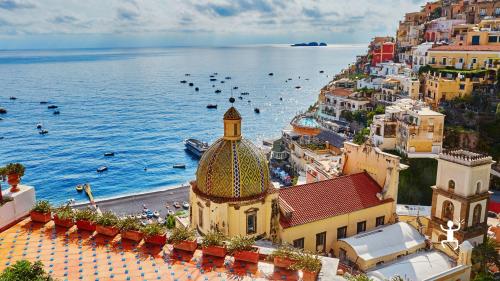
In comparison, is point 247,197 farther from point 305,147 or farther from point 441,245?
point 305,147

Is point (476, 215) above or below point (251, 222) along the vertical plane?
below

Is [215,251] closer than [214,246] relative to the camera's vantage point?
Yes

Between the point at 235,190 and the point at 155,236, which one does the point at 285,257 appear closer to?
the point at 155,236

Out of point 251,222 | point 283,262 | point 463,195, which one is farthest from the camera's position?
point 463,195

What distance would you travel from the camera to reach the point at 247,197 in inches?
835

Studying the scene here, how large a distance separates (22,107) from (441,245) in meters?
114

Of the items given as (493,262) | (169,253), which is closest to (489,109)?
(493,262)

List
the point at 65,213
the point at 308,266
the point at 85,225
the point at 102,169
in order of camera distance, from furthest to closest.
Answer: the point at 102,169, the point at 65,213, the point at 85,225, the point at 308,266

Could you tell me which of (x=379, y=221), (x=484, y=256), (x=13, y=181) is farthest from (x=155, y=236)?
(x=484, y=256)

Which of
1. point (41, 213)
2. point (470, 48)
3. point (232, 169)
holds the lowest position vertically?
point (41, 213)

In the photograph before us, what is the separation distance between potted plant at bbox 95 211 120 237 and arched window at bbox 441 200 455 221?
21573mm

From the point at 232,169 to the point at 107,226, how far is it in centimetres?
722

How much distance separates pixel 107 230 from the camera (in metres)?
15.5

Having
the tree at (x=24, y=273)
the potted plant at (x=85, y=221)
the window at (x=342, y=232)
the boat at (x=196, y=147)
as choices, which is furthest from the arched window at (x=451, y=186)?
the boat at (x=196, y=147)
